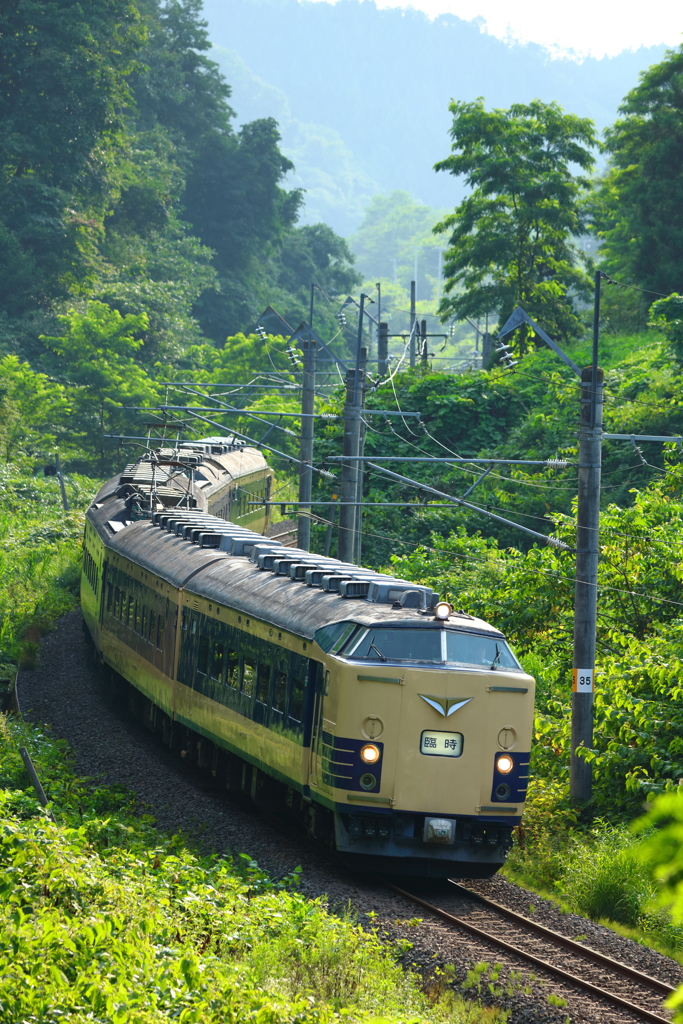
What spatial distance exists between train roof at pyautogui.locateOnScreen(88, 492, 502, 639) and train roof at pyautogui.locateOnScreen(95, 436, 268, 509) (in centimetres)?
282

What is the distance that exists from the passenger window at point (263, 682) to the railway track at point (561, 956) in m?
Answer: 2.51

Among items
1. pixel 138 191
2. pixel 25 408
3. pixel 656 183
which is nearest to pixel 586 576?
pixel 656 183

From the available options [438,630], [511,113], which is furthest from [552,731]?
[511,113]

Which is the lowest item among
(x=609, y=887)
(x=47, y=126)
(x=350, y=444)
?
(x=609, y=887)

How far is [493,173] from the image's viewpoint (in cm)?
4475

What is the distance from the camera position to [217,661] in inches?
576

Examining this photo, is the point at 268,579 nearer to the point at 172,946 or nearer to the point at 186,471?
the point at 172,946

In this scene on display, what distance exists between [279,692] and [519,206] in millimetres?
35656

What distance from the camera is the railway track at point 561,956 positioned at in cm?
936

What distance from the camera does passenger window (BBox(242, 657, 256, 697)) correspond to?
13.4 m

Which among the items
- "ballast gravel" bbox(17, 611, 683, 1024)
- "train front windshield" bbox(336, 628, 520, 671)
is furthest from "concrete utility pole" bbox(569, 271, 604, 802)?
"train front windshield" bbox(336, 628, 520, 671)

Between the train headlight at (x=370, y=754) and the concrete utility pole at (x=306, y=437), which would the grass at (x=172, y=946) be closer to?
the train headlight at (x=370, y=754)

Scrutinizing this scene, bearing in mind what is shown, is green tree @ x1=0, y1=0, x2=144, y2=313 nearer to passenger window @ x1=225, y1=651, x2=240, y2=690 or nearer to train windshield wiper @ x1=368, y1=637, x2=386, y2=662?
passenger window @ x1=225, y1=651, x2=240, y2=690

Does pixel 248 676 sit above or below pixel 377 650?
below
